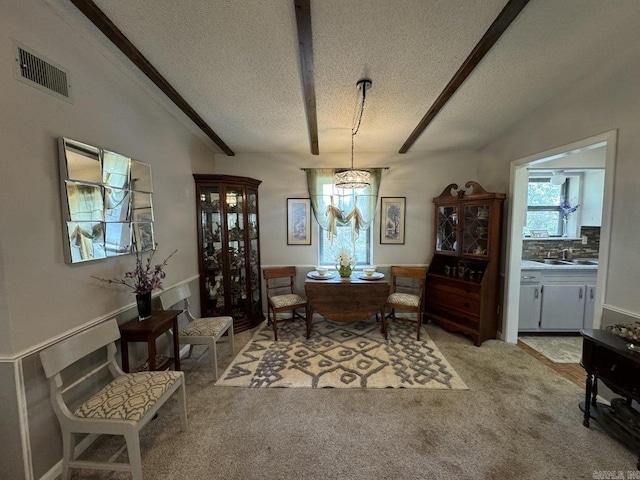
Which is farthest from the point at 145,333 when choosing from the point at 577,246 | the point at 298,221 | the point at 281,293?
the point at 577,246

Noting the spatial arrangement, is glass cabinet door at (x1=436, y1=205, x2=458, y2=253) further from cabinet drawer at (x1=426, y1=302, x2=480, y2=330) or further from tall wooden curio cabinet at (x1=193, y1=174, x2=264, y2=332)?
tall wooden curio cabinet at (x1=193, y1=174, x2=264, y2=332)

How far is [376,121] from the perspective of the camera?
8.75 ft

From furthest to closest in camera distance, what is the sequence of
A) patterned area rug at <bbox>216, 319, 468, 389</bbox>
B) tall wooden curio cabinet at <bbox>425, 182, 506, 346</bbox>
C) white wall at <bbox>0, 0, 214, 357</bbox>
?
tall wooden curio cabinet at <bbox>425, 182, 506, 346</bbox> → patterned area rug at <bbox>216, 319, 468, 389</bbox> → white wall at <bbox>0, 0, 214, 357</bbox>

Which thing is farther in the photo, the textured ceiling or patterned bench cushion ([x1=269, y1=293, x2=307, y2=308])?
patterned bench cushion ([x1=269, y1=293, x2=307, y2=308])

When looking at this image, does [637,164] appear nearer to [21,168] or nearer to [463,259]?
[463,259]

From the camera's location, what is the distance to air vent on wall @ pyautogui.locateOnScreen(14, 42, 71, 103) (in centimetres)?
119

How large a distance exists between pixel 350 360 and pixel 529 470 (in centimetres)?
142

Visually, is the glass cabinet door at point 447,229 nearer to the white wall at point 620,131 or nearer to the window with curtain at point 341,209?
the window with curtain at point 341,209

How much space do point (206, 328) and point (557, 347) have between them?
152 inches

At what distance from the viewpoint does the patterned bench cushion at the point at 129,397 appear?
50.6 inches

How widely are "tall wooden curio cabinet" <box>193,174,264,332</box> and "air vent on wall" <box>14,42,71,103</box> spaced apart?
Result: 1.53 meters

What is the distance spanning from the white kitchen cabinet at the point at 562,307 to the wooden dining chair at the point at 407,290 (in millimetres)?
1415

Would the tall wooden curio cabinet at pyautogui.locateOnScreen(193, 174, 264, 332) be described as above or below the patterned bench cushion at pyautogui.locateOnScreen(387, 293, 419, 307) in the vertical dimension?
above

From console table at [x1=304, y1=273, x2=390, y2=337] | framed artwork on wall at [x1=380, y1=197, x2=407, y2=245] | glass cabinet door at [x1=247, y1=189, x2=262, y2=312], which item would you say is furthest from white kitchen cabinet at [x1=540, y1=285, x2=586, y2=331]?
glass cabinet door at [x1=247, y1=189, x2=262, y2=312]
